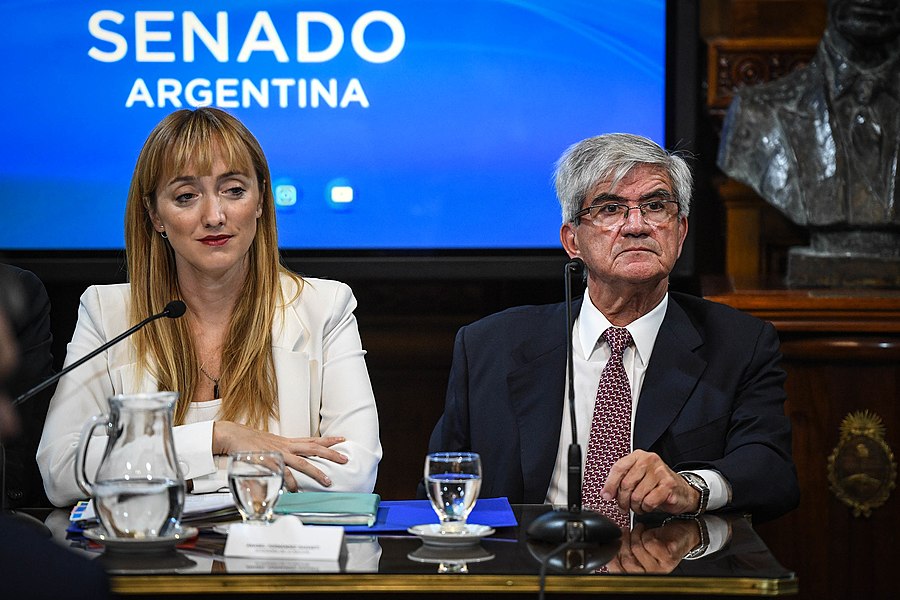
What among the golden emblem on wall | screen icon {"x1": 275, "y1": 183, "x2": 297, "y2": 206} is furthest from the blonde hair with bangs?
the golden emblem on wall

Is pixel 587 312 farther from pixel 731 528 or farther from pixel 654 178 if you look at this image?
pixel 731 528

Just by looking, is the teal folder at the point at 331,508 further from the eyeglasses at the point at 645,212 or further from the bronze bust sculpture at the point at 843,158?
the bronze bust sculpture at the point at 843,158

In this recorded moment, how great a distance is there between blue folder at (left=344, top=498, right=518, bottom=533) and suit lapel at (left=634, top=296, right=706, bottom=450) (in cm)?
45

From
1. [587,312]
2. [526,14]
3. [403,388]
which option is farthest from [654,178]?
[403,388]

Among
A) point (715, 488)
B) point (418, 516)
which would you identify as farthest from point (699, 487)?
point (418, 516)

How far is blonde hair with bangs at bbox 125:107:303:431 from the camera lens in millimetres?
2539

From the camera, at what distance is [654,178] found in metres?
2.58

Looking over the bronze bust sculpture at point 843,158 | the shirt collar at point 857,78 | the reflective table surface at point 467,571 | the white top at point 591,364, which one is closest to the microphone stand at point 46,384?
the reflective table surface at point 467,571

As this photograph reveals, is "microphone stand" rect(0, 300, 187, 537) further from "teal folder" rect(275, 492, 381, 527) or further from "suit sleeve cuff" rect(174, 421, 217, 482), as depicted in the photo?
"teal folder" rect(275, 492, 381, 527)

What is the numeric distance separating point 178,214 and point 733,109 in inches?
74.6

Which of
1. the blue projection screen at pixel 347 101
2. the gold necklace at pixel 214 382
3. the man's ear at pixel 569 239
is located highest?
the blue projection screen at pixel 347 101

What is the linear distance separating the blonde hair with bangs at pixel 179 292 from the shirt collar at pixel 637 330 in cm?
64

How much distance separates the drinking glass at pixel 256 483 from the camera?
1792 mm

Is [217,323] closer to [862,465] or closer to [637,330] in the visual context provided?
[637,330]
